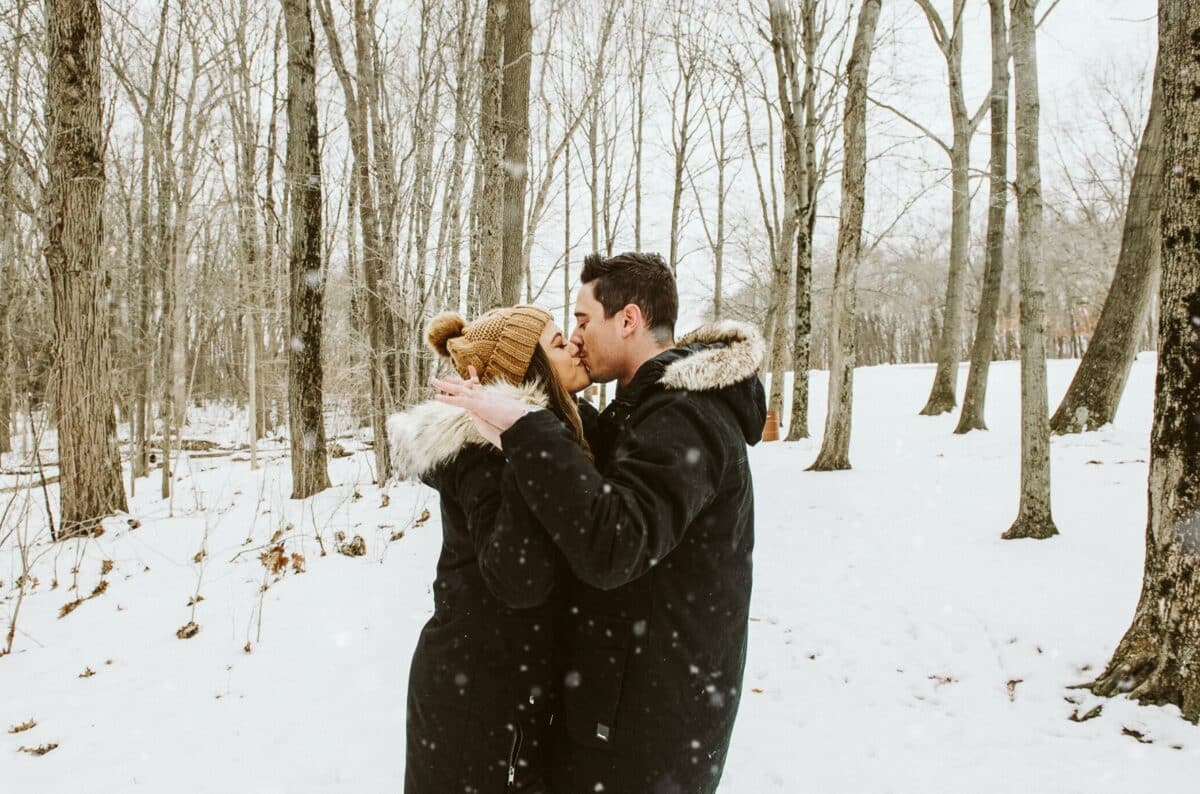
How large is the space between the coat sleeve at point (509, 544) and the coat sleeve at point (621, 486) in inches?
2.9

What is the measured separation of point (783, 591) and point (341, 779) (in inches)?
152

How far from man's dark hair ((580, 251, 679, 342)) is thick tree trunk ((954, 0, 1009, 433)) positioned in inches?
432

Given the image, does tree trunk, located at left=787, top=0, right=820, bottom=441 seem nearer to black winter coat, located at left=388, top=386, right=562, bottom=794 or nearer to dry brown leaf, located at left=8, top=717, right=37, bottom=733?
black winter coat, located at left=388, top=386, right=562, bottom=794

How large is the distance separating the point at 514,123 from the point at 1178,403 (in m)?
7.08

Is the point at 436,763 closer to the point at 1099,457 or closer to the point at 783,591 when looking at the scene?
the point at 783,591

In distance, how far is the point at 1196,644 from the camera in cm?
316

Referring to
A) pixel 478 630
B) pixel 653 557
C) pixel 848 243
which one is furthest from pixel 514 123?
pixel 653 557

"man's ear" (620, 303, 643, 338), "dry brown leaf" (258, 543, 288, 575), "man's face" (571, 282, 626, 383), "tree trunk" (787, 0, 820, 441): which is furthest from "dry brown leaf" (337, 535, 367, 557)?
"tree trunk" (787, 0, 820, 441)

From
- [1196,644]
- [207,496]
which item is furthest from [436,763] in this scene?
[207,496]

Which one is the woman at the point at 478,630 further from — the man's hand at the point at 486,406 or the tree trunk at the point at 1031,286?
the tree trunk at the point at 1031,286

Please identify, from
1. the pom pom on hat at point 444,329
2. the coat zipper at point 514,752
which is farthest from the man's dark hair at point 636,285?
the coat zipper at point 514,752

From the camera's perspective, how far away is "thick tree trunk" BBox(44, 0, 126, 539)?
7.11m

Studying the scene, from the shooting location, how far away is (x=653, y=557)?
1383 millimetres

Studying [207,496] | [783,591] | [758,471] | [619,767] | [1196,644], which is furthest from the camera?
[207,496]
